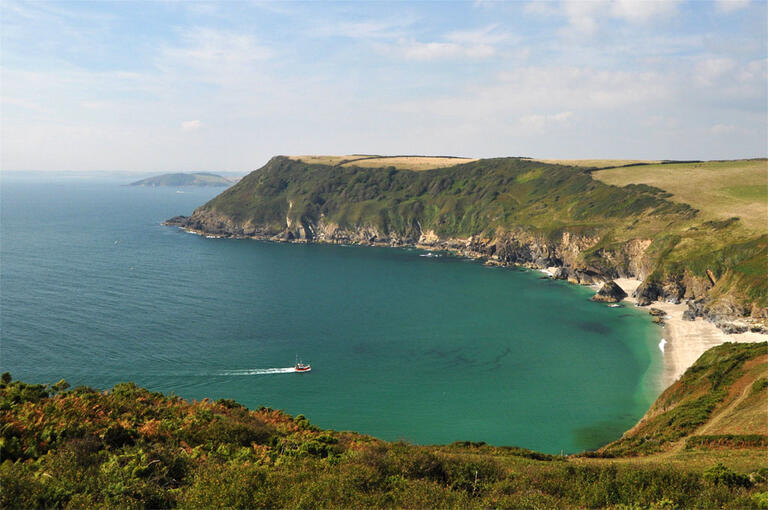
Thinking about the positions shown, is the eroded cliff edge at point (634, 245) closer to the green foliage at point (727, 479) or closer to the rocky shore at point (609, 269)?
the rocky shore at point (609, 269)

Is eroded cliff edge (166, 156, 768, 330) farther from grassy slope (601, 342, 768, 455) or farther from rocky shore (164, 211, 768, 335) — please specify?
grassy slope (601, 342, 768, 455)

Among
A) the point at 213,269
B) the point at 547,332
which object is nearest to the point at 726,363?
the point at 547,332

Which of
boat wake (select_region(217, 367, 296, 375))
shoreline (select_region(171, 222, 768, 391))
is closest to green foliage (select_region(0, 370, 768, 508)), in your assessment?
boat wake (select_region(217, 367, 296, 375))

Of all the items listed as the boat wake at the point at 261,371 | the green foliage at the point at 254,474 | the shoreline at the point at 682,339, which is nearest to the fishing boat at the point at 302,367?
the boat wake at the point at 261,371

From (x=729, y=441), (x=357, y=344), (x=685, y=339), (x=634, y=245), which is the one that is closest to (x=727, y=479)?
(x=729, y=441)

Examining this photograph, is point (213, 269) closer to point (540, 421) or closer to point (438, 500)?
point (540, 421)
